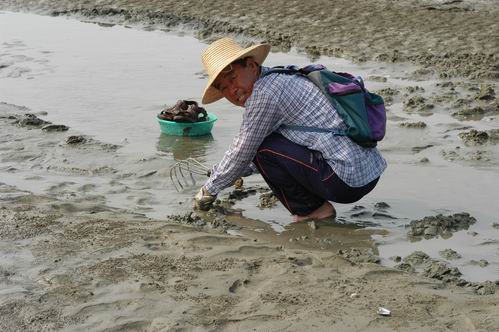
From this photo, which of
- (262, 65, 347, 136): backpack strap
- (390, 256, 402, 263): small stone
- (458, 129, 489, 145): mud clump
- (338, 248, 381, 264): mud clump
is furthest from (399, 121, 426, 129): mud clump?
(390, 256, 402, 263): small stone

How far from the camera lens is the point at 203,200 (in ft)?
16.9

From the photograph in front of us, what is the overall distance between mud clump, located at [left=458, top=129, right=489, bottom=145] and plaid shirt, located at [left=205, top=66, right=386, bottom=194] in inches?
75.6

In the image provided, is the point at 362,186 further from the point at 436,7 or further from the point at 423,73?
the point at 436,7

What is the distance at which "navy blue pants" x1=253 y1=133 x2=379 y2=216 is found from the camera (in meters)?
4.82

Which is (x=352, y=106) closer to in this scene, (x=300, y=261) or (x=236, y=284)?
(x=300, y=261)

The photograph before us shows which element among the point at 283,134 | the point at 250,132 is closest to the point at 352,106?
the point at 283,134

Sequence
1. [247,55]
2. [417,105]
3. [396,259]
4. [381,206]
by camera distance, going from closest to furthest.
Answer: [396,259]
[247,55]
[381,206]
[417,105]

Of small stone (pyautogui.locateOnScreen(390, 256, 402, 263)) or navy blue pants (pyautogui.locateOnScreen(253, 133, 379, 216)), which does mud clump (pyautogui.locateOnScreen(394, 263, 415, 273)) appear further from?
navy blue pants (pyautogui.locateOnScreen(253, 133, 379, 216))

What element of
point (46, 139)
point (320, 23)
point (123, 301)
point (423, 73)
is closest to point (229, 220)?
point (123, 301)

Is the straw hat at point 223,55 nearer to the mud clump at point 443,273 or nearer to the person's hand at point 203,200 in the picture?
the person's hand at point 203,200

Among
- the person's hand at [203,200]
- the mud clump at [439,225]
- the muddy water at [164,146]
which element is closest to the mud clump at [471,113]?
the muddy water at [164,146]

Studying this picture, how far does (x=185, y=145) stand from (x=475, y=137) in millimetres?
2322

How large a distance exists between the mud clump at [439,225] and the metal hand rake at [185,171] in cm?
153

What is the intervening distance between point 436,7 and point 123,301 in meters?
8.67
